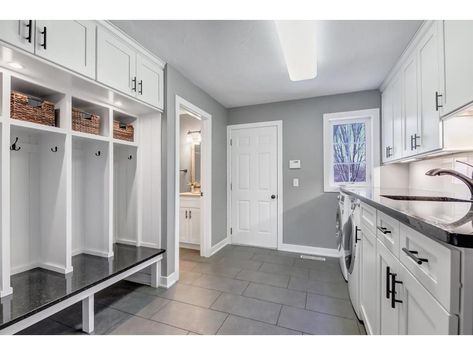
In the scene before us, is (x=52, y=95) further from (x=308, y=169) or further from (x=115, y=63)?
(x=308, y=169)

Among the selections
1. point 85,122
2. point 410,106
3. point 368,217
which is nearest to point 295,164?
point 410,106

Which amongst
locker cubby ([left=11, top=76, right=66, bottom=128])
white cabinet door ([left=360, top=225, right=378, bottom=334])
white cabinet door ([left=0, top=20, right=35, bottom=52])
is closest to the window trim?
white cabinet door ([left=360, top=225, right=378, bottom=334])

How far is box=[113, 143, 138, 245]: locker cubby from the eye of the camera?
→ 2453 mm

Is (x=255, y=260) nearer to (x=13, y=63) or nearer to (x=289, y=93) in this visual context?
(x=289, y=93)

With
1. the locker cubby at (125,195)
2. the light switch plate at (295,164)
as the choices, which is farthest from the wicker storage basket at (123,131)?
the light switch plate at (295,164)

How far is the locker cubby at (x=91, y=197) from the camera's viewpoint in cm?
212

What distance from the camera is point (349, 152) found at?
10.6 ft

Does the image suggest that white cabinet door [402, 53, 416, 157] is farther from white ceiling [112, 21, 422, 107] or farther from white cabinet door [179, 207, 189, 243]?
white cabinet door [179, 207, 189, 243]

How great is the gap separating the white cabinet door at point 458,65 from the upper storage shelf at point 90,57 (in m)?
2.37

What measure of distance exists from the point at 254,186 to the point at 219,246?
1136 mm

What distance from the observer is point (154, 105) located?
2.23m

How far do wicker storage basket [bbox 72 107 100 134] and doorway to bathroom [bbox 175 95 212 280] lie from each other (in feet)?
2.72
